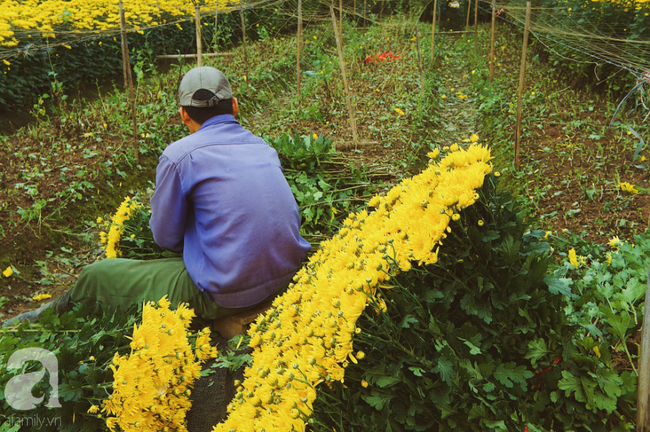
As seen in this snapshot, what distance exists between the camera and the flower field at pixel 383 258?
1.35m

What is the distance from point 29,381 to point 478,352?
1.52m

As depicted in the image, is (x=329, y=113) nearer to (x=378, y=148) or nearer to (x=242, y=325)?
(x=378, y=148)

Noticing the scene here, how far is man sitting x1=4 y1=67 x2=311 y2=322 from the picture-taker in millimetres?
2176

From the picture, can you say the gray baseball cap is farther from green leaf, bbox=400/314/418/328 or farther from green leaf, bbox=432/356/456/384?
green leaf, bbox=432/356/456/384

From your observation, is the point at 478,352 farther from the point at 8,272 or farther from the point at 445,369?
the point at 8,272

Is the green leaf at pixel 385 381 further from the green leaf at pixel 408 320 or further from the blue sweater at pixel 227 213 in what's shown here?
the blue sweater at pixel 227 213

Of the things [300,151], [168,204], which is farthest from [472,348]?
[300,151]

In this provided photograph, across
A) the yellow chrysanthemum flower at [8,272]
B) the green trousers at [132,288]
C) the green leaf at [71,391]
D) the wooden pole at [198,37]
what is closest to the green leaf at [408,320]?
the green leaf at [71,391]

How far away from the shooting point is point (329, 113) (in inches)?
255

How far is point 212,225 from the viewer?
7.27 ft

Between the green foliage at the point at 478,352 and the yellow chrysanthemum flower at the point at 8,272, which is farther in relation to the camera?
the yellow chrysanthemum flower at the point at 8,272

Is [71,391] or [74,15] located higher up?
[74,15]

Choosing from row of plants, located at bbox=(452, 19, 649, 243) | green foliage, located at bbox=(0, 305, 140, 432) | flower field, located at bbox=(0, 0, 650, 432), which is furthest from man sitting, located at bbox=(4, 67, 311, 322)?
row of plants, located at bbox=(452, 19, 649, 243)

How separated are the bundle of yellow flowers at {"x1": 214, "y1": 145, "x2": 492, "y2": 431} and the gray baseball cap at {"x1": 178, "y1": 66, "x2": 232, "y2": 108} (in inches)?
47.0
